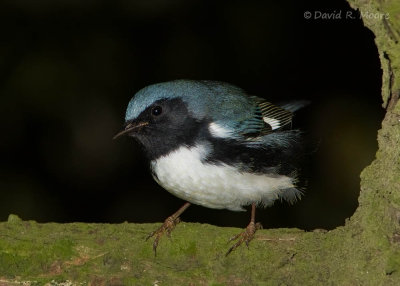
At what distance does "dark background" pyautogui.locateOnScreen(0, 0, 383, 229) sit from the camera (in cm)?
552

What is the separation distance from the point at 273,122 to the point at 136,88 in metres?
1.74

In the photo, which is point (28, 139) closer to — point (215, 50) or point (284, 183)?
point (215, 50)

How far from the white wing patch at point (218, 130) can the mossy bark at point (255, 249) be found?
0.48 m

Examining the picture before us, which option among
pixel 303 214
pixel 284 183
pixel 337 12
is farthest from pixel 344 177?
pixel 284 183

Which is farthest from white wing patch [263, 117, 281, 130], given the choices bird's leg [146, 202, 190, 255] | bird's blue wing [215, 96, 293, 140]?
bird's leg [146, 202, 190, 255]

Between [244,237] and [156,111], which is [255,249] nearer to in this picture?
[244,237]

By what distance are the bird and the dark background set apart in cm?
149

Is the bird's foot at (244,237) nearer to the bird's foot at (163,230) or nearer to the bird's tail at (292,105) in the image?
the bird's foot at (163,230)

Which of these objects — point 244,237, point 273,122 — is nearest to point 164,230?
point 244,237

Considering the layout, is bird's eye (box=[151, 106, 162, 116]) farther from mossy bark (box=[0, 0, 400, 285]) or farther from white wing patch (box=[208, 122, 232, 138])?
mossy bark (box=[0, 0, 400, 285])

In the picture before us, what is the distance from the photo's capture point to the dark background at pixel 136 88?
5.52 meters

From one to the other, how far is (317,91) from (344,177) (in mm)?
754

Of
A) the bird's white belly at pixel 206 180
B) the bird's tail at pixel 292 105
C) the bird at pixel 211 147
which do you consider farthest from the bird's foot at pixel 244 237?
the bird's tail at pixel 292 105

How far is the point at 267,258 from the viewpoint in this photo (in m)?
3.48
